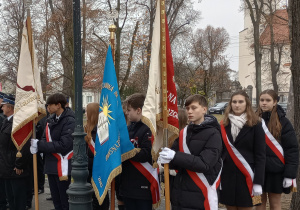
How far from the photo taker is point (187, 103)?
383 centimetres

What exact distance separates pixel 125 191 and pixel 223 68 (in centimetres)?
4482

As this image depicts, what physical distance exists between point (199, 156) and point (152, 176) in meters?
0.98

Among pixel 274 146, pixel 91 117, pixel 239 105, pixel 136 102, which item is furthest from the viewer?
pixel 91 117

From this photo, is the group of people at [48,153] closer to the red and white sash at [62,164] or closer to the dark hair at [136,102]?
the red and white sash at [62,164]

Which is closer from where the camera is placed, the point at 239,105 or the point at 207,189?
the point at 207,189

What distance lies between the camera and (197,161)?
3.47 m

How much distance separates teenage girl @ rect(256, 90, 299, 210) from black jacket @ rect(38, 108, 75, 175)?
8.38 feet

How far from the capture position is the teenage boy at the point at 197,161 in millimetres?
3510

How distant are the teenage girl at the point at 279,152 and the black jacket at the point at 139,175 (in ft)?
4.56

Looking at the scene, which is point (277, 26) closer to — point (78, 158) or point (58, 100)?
point (58, 100)

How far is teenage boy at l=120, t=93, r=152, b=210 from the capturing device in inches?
170

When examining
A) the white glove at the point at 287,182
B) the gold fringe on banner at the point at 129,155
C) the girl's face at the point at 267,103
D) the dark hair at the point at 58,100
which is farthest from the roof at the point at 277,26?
the gold fringe on banner at the point at 129,155

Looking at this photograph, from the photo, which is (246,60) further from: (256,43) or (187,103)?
(187,103)

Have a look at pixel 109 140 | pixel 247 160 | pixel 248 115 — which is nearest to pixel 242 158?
pixel 247 160
